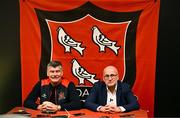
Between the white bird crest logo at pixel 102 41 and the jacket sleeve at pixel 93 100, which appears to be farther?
the white bird crest logo at pixel 102 41

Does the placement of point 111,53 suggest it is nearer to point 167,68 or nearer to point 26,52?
point 167,68

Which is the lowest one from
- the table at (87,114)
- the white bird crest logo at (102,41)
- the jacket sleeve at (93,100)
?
the table at (87,114)

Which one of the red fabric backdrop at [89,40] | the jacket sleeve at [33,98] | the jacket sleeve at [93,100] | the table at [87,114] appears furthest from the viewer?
the red fabric backdrop at [89,40]

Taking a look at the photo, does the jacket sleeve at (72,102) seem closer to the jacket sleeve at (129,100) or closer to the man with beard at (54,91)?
the man with beard at (54,91)

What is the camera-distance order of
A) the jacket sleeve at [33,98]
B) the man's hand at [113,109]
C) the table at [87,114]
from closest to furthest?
the table at [87,114], the man's hand at [113,109], the jacket sleeve at [33,98]

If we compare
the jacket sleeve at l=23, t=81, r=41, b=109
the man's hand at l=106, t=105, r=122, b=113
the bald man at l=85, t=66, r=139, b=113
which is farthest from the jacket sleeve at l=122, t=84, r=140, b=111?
the jacket sleeve at l=23, t=81, r=41, b=109

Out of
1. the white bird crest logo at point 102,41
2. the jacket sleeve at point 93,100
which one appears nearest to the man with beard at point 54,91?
the jacket sleeve at point 93,100

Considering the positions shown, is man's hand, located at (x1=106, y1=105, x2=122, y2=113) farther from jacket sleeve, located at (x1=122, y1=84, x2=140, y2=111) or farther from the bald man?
the bald man

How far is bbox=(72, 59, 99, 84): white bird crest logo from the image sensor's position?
4262 mm

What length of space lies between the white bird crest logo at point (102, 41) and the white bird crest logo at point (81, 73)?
1.29 feet

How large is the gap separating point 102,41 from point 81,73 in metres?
0.55

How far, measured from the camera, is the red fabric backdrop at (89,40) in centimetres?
418

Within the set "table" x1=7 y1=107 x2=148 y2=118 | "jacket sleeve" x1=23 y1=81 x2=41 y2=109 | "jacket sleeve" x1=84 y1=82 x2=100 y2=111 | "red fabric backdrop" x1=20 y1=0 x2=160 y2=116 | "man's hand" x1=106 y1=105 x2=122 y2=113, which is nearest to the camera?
"table" x1=7 y1=107 x2=148 y2=118

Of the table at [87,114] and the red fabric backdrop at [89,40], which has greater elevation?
the red fabric backdrop at [89,40]
